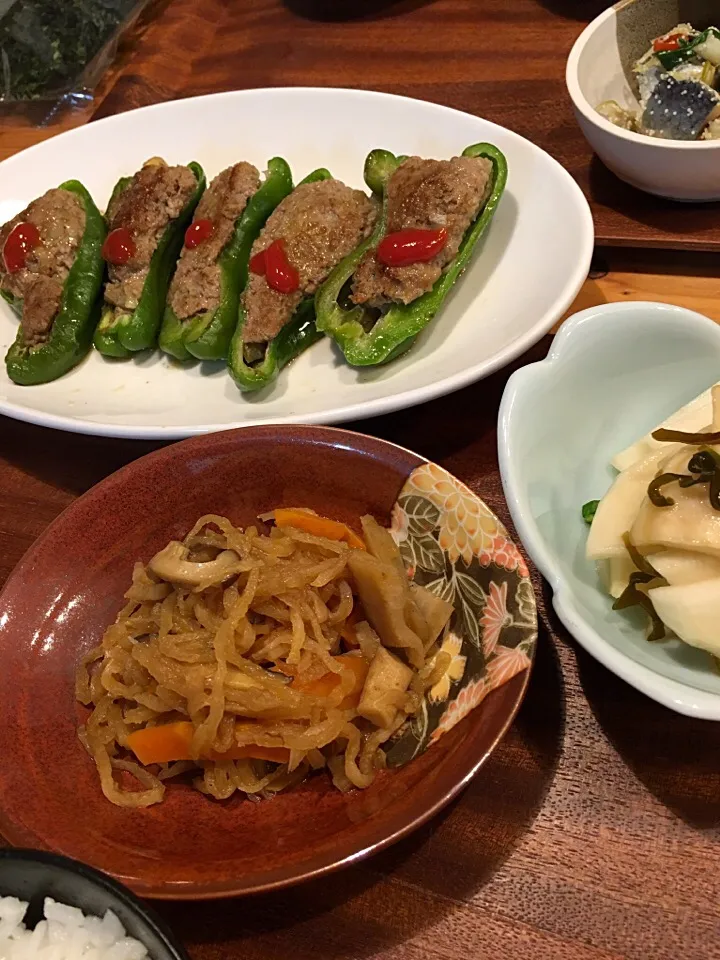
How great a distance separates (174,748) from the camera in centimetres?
130

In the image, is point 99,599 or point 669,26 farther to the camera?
point 669,26

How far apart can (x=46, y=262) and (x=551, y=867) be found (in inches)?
82.0

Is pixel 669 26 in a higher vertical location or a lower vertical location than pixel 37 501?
higher

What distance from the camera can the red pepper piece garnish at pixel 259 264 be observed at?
2.10m

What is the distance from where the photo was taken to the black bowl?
3.05 feet

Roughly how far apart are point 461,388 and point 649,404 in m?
0.44

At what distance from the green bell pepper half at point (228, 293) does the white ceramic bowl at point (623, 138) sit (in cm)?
89

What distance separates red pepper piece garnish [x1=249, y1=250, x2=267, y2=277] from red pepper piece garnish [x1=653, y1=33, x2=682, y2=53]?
131 cm

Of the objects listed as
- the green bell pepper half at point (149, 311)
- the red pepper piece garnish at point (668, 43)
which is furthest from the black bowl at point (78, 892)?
the red pepper piece garnish at point (668, 43)

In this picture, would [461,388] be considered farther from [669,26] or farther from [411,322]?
[669,26]

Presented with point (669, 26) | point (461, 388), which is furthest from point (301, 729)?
point (669, 26)

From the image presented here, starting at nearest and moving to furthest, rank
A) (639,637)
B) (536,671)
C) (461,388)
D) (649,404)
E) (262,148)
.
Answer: (639,637), (536,671), (649,404), (461,388), (262,148)

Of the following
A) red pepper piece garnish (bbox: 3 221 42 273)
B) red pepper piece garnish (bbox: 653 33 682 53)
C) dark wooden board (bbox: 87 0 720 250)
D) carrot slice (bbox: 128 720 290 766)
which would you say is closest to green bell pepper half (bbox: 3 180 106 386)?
red pepper piece garnish (bbox: 3 221 42 273)

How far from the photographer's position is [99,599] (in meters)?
1.55
